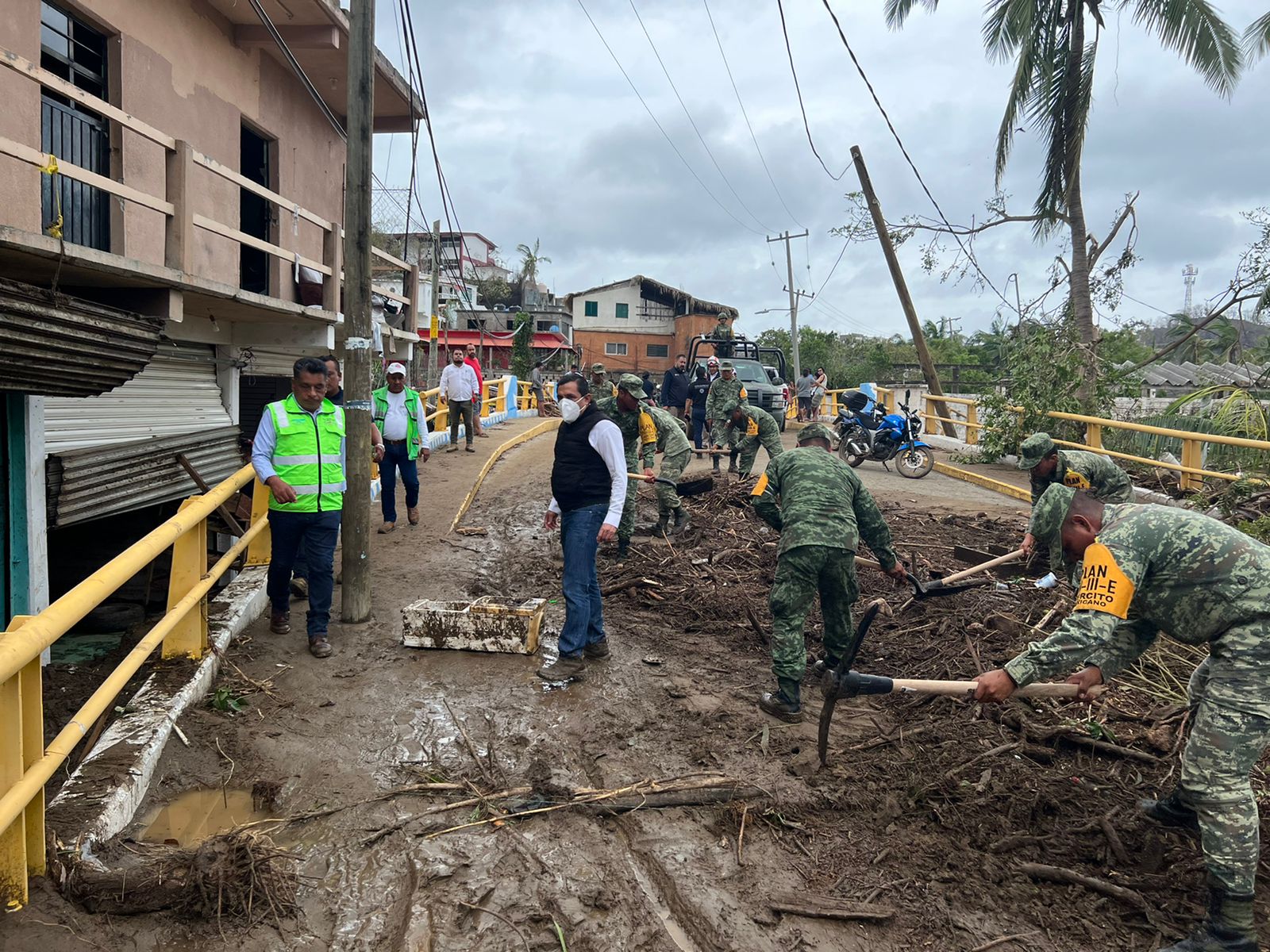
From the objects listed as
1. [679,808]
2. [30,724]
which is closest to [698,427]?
[679,808]

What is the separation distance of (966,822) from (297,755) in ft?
10.3

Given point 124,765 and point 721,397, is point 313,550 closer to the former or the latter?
point 124,765

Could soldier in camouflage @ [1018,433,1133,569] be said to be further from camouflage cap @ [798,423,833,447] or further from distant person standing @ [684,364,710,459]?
distant person standing @ [684,364,710,459]

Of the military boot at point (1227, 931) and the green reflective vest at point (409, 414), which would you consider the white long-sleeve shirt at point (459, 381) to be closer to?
the green reflective vest at point (409, 414)

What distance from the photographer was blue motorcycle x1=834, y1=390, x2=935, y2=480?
1429 cm

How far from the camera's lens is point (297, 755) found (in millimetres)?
4125

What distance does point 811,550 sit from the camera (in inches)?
194

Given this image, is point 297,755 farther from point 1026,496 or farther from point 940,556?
point 1026,496

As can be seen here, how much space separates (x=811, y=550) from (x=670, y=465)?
15.1ft

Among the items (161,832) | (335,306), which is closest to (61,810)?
(161,832)

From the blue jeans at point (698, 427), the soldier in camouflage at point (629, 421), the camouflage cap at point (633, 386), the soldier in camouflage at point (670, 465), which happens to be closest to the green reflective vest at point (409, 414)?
the soldier in camouflage at point (629, 421)

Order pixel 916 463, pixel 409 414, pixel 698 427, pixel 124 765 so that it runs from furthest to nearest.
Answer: pixel 698 427
pixel 916 463
pixel 409 414
pixel 124 765

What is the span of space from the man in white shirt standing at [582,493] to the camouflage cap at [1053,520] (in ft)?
7.97

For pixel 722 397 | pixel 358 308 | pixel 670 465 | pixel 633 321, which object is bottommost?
pixel 670 465
